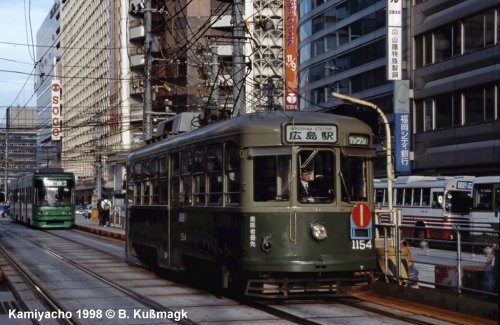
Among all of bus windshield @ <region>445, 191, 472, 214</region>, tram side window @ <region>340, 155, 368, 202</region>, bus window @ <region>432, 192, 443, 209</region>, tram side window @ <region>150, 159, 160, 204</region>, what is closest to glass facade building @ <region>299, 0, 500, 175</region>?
bus window @ <region>432, 192, 443, 209</region>

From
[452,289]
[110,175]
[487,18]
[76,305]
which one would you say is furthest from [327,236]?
[110,175]

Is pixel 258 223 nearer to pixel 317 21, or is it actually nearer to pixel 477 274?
pixel 477 274

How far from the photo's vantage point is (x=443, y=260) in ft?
41.7

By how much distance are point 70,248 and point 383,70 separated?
102ft

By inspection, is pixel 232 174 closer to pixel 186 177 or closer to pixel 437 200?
pixel 186 177

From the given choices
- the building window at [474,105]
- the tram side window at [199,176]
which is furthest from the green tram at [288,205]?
the building window at [474,105]

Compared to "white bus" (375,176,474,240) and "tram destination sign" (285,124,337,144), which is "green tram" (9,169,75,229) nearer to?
"white bus" (375,176,474,240)

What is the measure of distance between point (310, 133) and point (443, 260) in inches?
111

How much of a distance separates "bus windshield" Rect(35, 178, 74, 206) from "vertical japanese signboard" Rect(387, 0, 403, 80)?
60.2 ft

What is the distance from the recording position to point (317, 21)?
65.5 m

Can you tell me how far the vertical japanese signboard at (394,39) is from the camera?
43438mm

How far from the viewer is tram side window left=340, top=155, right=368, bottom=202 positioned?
42.1ft

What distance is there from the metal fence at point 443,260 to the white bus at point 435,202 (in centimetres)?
1876

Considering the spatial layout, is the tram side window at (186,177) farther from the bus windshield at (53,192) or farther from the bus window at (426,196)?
the bus windshield at (53,192)
